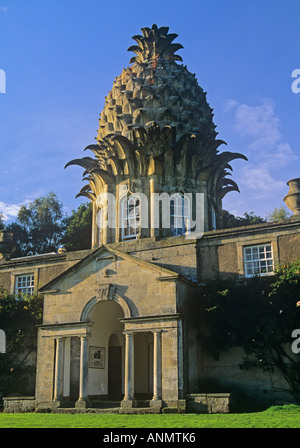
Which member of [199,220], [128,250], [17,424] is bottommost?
[17,424]

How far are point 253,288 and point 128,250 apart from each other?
686 centimetres

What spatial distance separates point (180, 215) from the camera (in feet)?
97.9

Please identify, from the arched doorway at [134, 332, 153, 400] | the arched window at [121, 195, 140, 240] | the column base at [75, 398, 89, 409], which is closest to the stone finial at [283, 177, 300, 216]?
the arched window at [121, 195, 140, 240]

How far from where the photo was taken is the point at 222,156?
107 feet

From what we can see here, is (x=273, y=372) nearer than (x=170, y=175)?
Yes

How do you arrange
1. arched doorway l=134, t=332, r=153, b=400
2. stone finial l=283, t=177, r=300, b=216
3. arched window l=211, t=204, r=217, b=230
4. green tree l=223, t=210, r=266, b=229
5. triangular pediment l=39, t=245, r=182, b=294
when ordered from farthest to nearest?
green tree l=223, t=210, r=266, b=229
arched window l=211, t=204, r=217, b=230
arched doorway l=134, t=332, r=153, b=400
stone finial l=283, t=177, r=300, b=216
triangular pediment l=39, t=245, r=182, b=294

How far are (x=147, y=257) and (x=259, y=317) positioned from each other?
6309mm

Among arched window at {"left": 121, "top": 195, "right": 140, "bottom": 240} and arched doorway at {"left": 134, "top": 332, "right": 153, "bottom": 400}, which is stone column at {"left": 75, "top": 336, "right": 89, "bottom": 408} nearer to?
arched doorway at {"left": 134, "top": 332, "right": 153, "bottom": 400}

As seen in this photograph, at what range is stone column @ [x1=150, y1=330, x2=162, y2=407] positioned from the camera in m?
21.2

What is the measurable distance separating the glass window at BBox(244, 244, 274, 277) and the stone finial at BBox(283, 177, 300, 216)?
90.3 inches

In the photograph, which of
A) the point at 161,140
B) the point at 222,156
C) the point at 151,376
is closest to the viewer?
the point at 151,376

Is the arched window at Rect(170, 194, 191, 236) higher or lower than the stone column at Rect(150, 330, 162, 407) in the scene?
higher

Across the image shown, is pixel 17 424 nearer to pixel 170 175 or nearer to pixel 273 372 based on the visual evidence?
pixel 273 372

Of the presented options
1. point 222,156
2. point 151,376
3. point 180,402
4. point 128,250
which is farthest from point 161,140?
point 180,402
